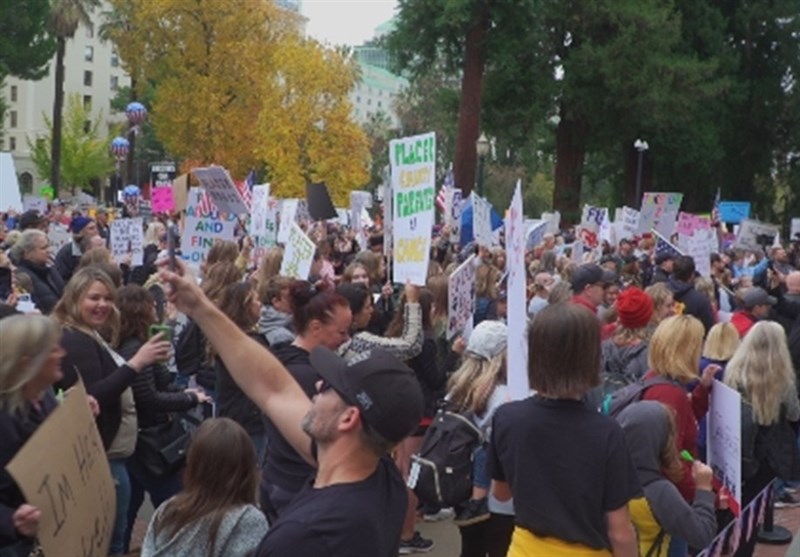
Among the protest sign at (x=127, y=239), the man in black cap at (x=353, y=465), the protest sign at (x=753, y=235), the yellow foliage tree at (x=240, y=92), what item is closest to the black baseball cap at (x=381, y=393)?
the man in black cap at (x=353, y=465)

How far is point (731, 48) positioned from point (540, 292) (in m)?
34.7

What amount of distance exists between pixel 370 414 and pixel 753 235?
58.2 feet

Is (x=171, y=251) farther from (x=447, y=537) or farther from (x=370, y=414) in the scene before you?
(x=447, y=537)

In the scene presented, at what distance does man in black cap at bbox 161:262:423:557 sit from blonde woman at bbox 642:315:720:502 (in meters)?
2.19

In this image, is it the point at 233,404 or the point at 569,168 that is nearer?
the point at 233,404

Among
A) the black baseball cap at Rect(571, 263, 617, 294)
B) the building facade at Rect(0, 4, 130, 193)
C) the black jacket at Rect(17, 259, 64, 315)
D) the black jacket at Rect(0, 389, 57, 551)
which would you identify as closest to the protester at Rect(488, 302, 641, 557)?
the black jacket at Rect(0, 389, 57, 551)

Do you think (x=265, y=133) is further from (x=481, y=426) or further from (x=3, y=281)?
(x=481, y=426)

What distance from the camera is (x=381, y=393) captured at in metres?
2.99

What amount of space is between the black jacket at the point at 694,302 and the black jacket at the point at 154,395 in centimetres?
528

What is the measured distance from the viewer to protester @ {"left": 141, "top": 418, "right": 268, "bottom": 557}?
3.90 meters

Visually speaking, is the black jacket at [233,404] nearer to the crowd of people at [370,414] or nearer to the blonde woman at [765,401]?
the crowd of people at [370,414]

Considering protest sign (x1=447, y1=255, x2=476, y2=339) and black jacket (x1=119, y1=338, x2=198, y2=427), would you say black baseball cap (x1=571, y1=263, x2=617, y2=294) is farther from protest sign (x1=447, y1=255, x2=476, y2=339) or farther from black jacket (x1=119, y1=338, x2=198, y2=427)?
black jacket (x1=119, y1=338, x2=198, y2=427)

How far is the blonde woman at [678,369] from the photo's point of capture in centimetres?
509

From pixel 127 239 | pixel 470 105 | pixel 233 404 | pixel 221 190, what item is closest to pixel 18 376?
pixel 233 404
